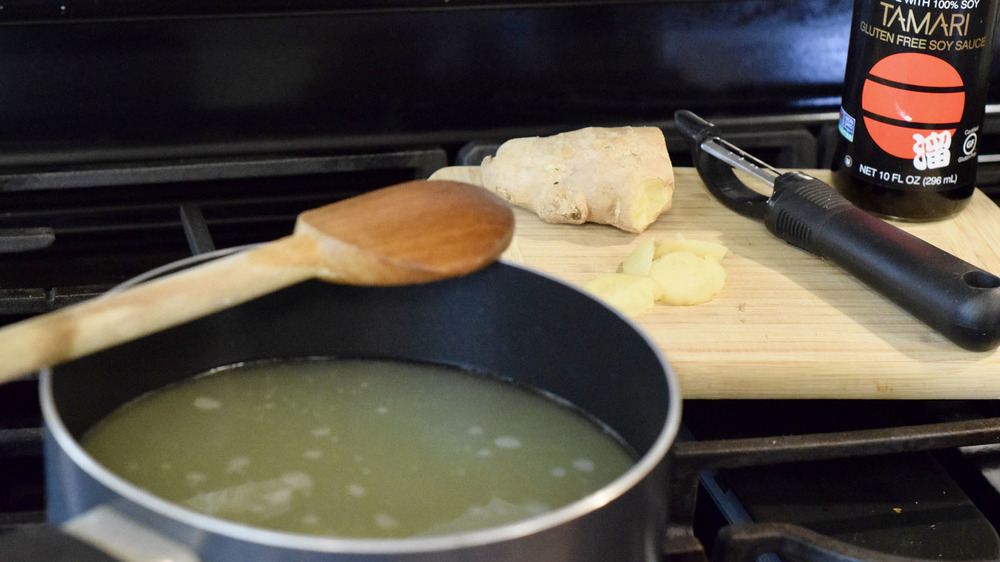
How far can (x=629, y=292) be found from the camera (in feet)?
2.27

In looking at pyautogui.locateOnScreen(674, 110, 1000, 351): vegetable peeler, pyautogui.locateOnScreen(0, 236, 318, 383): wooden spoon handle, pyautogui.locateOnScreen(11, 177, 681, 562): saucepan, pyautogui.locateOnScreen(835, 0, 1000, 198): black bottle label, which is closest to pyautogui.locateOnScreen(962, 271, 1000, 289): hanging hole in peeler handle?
pyautogui.locateOnScreen(674, 110, 1000, 351): vegetable peeler

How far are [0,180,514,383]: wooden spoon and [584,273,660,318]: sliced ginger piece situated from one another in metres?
0.15

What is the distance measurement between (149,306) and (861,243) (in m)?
0.52

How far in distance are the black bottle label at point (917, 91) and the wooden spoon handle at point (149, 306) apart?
0.51 m

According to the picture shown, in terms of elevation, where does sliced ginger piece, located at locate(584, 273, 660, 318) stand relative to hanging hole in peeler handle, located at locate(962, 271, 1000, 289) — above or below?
below

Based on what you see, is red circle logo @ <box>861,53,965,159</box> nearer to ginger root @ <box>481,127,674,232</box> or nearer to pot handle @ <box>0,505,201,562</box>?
ginger root @ <box>481,127,674,232</box>

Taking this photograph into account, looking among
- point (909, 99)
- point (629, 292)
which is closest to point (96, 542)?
point (629, 292)

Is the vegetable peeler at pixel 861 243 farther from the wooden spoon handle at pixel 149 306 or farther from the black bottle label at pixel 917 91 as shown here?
the wooden spoon handle at pixel 149 306

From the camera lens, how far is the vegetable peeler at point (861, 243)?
0.66 m

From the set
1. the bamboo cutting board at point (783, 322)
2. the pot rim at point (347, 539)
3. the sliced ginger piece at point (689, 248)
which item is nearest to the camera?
the pot rim at point (347, 539)

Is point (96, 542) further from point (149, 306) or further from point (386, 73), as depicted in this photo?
point (386, 73)

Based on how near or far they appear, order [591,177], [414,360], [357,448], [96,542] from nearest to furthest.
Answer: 1. [96,542]
2. [357,448]
3. [414,360]
4. [591,177]

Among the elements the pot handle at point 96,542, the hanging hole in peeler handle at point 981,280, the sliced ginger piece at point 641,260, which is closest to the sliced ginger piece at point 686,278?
the sliced ginger piece at point 641,260

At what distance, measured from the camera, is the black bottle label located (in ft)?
2.47
